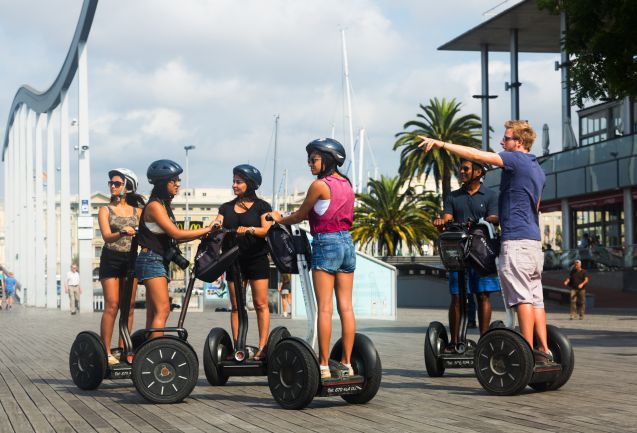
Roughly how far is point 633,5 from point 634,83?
1.39 meters

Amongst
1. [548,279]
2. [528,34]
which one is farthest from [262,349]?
[528,34]

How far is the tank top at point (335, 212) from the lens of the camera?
25.1 ft

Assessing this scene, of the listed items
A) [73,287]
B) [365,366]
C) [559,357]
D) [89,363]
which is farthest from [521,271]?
[73,287]

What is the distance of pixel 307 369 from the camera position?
24.0ft

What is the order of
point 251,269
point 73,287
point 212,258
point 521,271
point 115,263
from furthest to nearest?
point 73,287
point 115,263
point 251,269
point 212,258
point 521,271

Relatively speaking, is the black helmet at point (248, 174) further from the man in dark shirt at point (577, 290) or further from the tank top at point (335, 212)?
the man in dark shirt at point (577, 290)

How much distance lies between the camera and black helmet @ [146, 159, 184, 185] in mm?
8922

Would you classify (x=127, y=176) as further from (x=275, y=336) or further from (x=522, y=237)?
(x=522, y=237)

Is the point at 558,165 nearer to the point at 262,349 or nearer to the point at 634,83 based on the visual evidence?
the point at 634,83

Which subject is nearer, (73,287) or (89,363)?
(89,363)

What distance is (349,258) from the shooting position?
771cm

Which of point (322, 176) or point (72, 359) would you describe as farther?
point (72, 359)

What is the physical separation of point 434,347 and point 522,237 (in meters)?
1.79

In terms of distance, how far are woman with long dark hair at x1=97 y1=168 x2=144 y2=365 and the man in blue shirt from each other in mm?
3229
